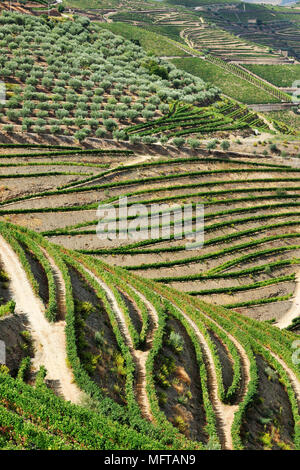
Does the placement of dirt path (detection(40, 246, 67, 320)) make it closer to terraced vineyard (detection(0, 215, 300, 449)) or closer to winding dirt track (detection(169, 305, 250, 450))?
terraced vineyard (detection(0, 215, 300, 449))

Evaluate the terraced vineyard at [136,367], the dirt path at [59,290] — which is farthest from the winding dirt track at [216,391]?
the dirt path at [59,290]

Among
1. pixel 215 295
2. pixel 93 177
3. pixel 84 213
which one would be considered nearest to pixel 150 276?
pixel 215 295

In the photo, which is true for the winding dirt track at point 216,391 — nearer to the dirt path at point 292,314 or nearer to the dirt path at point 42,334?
the dirt path at point 42,334

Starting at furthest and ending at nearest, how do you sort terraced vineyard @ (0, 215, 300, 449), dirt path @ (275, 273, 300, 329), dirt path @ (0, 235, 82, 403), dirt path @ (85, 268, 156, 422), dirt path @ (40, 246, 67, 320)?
dirt path @ (275, 273, 300, 329) < dirt path @ (40, 246, 67, 320) < dirt path @ (85, 268, 156, 422) < dirt path @ (0, 235, 82, 403) < terraced vineyard @ (0, 215, 300, 449)

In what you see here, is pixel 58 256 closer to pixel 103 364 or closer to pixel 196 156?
pixel 103 364

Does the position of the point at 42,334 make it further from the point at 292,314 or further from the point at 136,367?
the point at 292,314

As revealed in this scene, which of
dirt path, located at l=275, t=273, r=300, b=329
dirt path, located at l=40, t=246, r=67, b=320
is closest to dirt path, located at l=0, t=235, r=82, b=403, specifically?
dirt path, located at l=40, t=246, r=67, b=320
